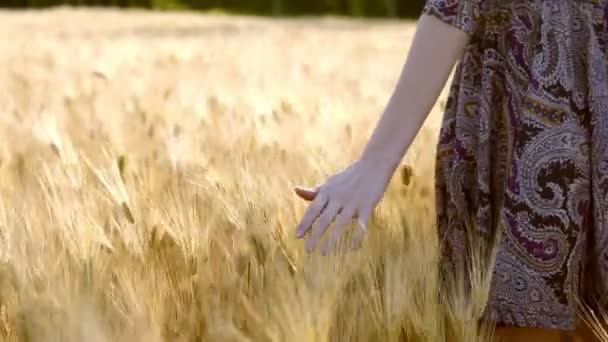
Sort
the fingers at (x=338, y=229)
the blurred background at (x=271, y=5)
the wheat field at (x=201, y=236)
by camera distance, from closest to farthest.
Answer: the wheat field at (x=201, y=236), the fingers at (x=338, y=229), the blurred background at (x=271, y=5)

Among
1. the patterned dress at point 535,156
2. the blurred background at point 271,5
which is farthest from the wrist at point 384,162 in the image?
the blurred background at point 271,5

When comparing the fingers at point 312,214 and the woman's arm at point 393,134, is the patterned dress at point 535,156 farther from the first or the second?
the fingers at point 312,214

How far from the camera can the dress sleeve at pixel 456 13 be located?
1.05 meters

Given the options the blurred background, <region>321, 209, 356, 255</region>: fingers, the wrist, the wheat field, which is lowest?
the blurred background

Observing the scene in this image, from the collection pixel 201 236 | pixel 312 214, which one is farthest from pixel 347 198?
pixel 201 236

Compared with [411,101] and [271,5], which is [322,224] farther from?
[271,5]

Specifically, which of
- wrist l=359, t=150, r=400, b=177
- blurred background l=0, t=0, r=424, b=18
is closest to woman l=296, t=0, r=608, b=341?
wrist l=359, t=150, r=400, b=177

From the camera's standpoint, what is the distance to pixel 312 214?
1.01 meters

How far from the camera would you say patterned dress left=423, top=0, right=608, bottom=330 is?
1.03 m

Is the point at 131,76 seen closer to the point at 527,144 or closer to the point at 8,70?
the point at 8,70

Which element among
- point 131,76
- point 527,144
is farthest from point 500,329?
point 131,76

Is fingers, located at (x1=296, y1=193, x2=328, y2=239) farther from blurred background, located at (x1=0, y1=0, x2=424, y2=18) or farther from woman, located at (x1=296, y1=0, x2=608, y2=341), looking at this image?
blurred background, located at (x1=0, y1=0, x2=424, y2=18)

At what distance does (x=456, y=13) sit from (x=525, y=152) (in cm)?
16

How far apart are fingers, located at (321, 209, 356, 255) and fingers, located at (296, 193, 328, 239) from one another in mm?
21
